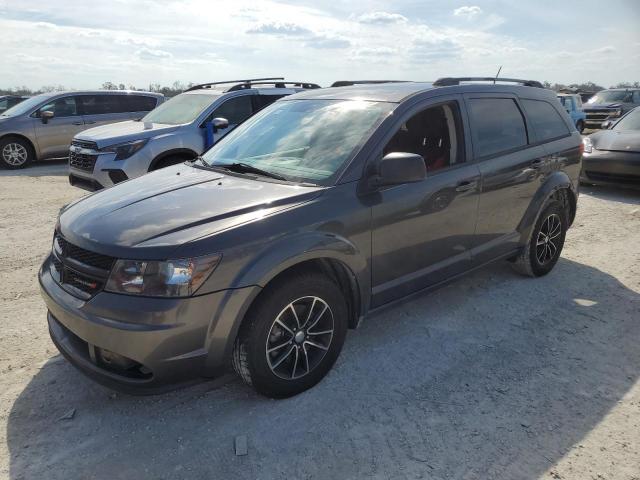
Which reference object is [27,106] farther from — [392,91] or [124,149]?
[392,91]

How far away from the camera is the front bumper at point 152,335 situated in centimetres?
251

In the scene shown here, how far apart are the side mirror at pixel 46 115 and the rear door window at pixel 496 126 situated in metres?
11.3

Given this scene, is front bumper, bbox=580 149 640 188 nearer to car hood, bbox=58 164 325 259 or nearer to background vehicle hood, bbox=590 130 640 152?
background vehicle hood, bbox=590 130 640 152

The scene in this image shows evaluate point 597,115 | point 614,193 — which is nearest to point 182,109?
point 614,193

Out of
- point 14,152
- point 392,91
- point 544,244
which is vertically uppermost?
point 392,91

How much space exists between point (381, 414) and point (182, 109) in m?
6.74

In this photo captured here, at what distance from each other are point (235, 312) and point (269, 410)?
28.4 inches

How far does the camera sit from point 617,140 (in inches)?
349

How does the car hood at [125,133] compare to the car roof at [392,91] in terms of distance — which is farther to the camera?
the car hood at [125,133]

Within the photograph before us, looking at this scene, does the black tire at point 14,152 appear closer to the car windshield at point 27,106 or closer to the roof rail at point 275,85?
the car windshield at point 27,106

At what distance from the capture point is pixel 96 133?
7.90m

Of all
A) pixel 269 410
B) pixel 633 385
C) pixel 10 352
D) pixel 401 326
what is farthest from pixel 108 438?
pixel 633 385

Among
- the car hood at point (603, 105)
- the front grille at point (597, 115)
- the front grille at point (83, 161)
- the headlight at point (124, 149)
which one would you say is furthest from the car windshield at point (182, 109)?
the car hood at point (603, 105)

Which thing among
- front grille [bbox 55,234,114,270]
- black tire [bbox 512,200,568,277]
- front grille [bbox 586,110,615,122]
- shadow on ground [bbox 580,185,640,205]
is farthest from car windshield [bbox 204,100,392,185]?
front grille [bbox 586,110,615,122]
